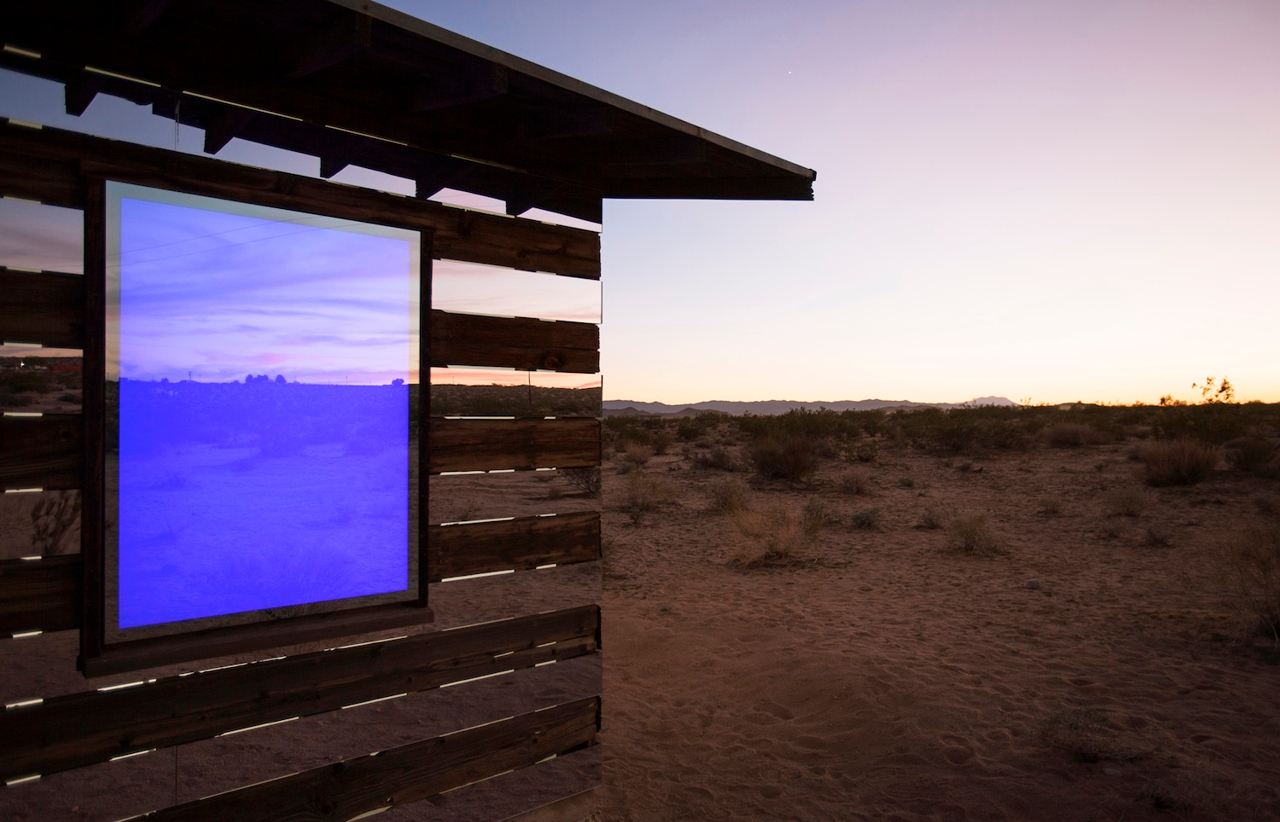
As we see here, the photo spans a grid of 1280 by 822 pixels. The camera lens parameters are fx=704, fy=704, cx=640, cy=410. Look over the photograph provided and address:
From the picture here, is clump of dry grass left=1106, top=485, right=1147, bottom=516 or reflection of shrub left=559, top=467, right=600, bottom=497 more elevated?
reflection of shrub left=559, top=467, right=600, bottom=497

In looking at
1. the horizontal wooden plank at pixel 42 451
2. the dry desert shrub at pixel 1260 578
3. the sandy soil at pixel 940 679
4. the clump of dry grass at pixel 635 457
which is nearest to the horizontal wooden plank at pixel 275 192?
the horizontal wooden plank at pixel 42 451

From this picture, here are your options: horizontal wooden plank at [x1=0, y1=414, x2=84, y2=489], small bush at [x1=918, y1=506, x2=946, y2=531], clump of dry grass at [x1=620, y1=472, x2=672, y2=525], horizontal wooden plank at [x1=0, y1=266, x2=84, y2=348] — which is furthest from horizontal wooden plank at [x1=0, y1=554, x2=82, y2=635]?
small bush at [x1=918, y1=506, x2=946, y2=531]

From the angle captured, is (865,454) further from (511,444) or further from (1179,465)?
(511,444)

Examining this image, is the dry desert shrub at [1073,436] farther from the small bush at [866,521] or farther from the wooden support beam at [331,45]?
the wooden support beam at [331,45]

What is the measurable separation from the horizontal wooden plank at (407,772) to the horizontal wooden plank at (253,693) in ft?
0.73

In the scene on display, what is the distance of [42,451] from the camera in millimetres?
2072

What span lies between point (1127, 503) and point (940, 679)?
8783 mm

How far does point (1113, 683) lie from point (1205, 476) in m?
11.8

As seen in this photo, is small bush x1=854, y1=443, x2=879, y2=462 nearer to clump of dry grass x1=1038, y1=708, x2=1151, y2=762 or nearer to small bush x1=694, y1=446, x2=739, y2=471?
small bush x1=694, y1=446, x2=739, y2=471

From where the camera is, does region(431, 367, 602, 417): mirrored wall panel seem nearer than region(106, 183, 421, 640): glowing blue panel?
No

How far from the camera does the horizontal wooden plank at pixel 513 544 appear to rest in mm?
2949

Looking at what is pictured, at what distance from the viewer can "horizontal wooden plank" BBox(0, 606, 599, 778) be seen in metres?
2.11

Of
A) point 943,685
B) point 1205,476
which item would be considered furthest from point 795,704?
point 1205,476

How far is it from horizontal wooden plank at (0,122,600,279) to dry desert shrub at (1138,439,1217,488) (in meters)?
15.0
